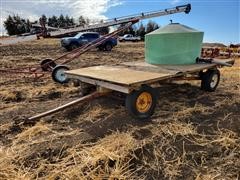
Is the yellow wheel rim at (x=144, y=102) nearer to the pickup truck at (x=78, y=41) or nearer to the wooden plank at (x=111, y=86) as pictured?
the wooden plank at (x=111, y=86)

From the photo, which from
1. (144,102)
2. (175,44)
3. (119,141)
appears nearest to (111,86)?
(144,102)

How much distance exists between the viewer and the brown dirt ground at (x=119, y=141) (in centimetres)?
326

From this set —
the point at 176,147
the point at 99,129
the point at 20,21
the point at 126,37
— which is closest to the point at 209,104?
the point at 176,147

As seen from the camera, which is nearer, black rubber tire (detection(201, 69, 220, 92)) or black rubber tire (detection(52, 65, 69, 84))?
black rubber tire (detection(201, 69, 220, 92))

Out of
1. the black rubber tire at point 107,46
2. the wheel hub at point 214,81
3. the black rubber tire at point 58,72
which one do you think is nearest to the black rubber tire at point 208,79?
the wheel hub at point 214,81

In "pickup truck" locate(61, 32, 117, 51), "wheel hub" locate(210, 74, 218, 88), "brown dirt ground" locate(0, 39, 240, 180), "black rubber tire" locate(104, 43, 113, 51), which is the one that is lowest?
"brown dirt ground" locate(0, 39, 240, 180)

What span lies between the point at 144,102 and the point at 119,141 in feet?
3.72

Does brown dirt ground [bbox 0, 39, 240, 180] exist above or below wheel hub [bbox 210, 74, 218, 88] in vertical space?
below

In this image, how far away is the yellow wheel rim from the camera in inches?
183

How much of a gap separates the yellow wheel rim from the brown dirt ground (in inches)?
10.0

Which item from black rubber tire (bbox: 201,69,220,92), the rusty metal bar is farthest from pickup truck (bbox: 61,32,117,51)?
the rusty metal bar

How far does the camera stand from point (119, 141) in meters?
3.90

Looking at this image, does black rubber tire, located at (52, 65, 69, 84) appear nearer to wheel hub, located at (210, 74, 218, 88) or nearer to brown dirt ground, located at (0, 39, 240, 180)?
brown dirt ground, located at (0, 39, 240, 180)

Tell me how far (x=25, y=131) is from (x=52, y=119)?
2.23 feet
